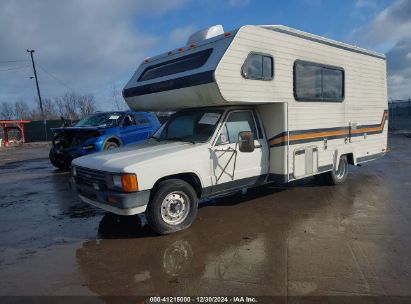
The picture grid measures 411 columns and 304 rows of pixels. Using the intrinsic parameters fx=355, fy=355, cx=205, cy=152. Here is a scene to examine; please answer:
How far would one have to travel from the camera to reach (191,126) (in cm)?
618

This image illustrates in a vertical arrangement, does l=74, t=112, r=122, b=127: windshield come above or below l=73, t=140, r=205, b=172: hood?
above

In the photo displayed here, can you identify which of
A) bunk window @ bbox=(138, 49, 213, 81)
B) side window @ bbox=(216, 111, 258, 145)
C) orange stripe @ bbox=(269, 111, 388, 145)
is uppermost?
bunk window @ bbox=(138, 49, 213, 81)

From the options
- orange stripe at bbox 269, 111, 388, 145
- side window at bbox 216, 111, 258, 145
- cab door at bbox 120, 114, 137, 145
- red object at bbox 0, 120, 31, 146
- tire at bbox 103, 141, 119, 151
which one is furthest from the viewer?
red object at bbox 0, 120, 31, 146

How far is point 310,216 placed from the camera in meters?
5.93

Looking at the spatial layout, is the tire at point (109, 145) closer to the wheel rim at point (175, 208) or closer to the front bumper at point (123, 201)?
the front bumper at point (123, 201)

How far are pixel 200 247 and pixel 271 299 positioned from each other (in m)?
1.51

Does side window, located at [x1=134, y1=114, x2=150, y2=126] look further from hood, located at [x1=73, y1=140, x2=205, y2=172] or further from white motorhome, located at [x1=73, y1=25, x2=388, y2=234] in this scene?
hood, located at [x1=73, y1=140, x2=205, y2=172]

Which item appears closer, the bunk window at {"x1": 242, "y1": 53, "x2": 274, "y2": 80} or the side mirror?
the side mirror

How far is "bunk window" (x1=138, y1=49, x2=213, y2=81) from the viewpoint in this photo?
5.80 m

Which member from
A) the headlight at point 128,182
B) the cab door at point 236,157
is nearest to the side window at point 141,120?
the cab door at point 236,157

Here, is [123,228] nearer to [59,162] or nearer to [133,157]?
[133,157]

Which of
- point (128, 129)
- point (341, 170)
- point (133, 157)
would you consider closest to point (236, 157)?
point (133, 157)

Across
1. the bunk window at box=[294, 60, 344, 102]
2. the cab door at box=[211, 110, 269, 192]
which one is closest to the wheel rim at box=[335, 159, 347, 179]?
the bunk window at box=[294, 60, 344, 102]

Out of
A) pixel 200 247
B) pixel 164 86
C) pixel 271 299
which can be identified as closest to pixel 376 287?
pixel 271 299
